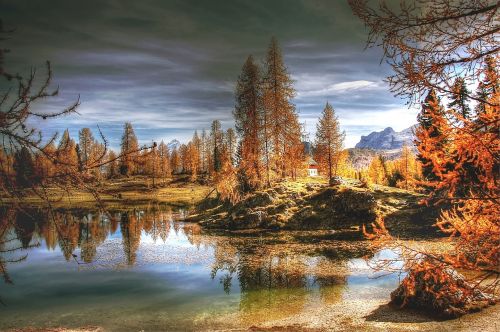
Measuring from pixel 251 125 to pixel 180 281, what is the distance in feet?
85.2

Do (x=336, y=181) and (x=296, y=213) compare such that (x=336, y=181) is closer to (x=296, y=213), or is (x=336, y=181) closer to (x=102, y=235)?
(x=296, y=213)

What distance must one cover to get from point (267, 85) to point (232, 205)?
1499 cm

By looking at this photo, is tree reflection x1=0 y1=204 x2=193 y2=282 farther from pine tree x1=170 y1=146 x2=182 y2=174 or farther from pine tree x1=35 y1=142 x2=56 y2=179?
pine tree x1=170 y1=146 x2=182 y2=174

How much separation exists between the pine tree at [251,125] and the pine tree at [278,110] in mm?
885

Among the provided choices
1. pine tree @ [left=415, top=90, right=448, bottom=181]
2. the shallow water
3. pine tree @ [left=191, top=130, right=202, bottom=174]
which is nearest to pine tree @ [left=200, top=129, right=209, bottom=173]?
pine tree @ [left=191, top=130, right=202, bottom=174]

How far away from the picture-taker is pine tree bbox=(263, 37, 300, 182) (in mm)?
42812

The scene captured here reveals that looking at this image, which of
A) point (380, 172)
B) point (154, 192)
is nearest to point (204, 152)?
point (154, 192)

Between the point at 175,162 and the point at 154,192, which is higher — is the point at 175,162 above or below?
above

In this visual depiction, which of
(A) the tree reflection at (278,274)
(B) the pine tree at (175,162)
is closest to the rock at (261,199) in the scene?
(A) the tree reflection at (278,274)

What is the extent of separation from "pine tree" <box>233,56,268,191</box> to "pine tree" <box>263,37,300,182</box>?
885mm

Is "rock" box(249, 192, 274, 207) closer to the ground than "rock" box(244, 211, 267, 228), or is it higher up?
higher up

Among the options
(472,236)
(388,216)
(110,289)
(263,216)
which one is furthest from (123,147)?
(472,236)

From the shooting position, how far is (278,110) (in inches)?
1695

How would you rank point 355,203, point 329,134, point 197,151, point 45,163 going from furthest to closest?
1. point 197,151
2. point 329,134
3. point 355,203
4. point 45,163
